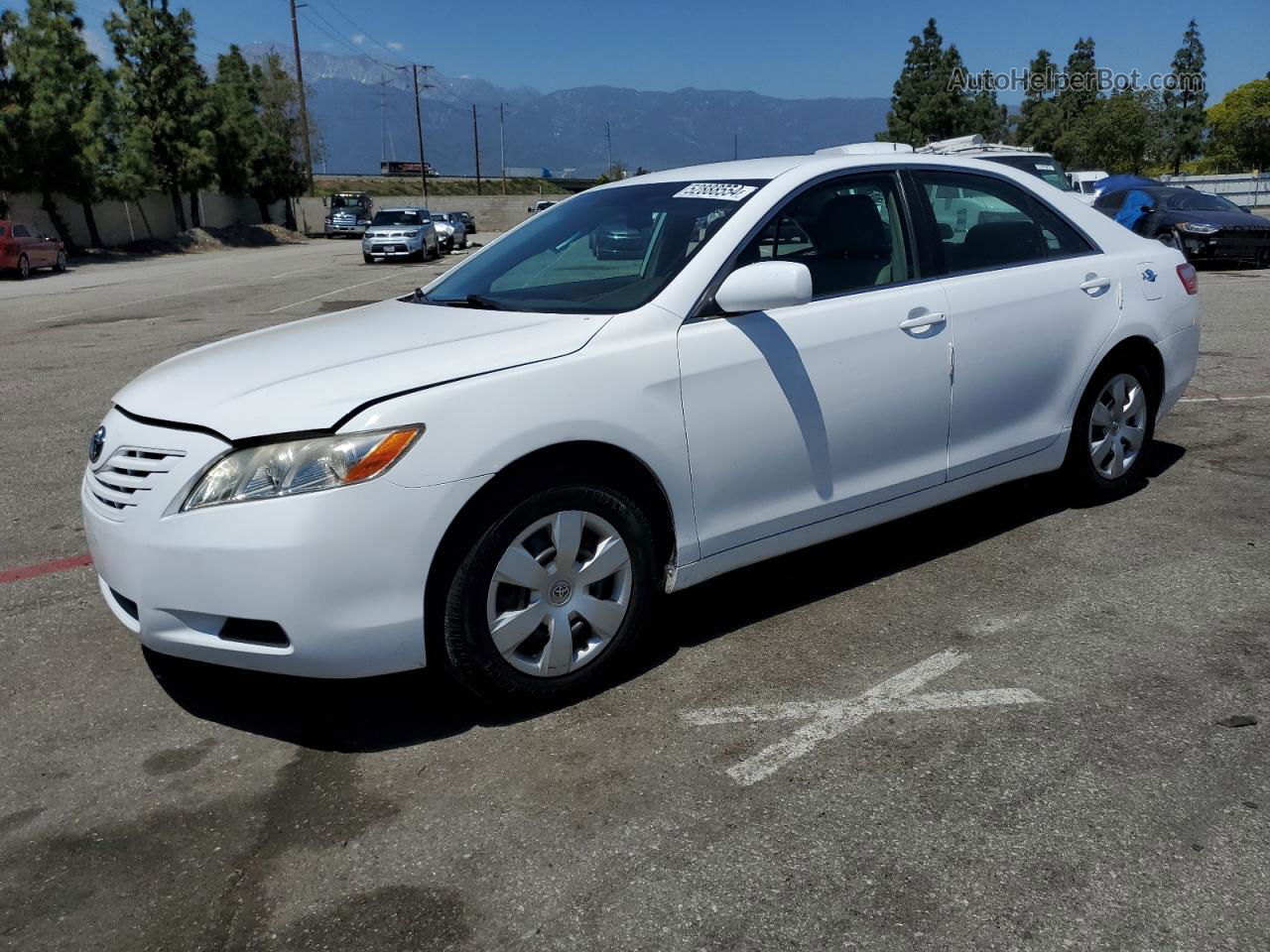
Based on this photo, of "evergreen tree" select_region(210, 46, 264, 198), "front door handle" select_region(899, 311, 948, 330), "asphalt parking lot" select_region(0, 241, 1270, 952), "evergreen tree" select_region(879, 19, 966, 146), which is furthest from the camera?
"evergreen tree" select_region(879, 19, 966, 146)

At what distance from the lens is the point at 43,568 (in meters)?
4.80

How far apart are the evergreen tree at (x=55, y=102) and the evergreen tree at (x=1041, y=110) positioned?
7201 centimetres

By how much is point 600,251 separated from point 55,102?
127 feet

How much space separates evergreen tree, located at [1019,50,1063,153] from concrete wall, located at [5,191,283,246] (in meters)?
62.6

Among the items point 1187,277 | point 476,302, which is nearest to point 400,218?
point 1187,277

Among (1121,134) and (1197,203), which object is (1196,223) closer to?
(1197,203)

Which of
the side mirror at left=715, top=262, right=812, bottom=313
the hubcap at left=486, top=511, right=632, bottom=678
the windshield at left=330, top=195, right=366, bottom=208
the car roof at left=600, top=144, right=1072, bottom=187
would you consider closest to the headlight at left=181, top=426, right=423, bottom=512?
the hubcap at left=486, top=511, right=632, bottom=678

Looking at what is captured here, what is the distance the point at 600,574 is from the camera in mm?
3369

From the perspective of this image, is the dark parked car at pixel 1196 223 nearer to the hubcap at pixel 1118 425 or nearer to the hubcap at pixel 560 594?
the hubcap at pixel 1118 425

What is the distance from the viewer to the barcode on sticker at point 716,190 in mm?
3910

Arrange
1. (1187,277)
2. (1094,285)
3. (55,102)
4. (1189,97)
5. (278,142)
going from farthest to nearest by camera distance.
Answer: (1189,97) < (278,142) < (55,102) < (1187,277) < (1094,285)

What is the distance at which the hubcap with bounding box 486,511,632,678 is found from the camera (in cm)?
319

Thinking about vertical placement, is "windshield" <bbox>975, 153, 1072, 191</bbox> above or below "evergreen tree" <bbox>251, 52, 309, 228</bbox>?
below

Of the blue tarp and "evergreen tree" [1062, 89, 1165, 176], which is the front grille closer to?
the blue tarp
